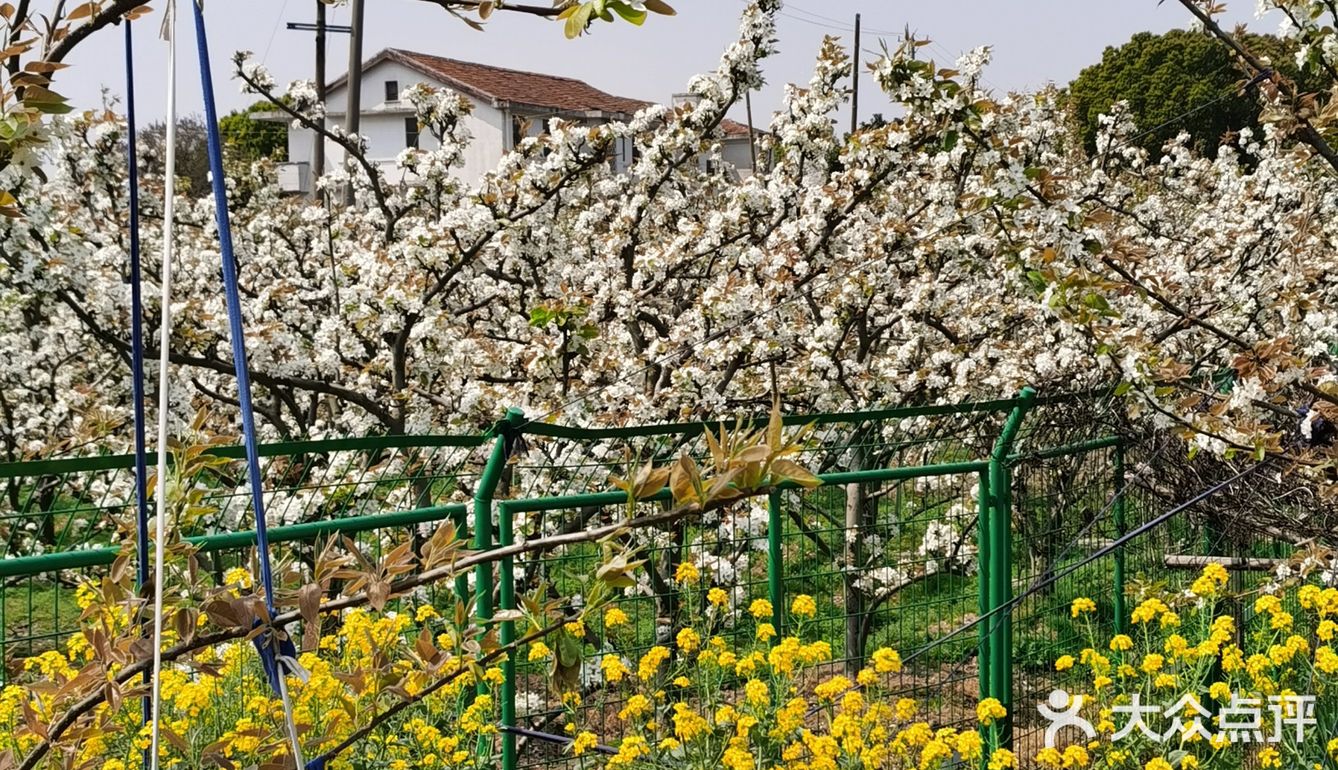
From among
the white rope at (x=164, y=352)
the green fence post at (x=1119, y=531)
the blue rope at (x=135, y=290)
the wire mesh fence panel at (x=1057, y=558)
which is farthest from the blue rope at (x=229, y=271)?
the green fence post at (x=1119, y=531)

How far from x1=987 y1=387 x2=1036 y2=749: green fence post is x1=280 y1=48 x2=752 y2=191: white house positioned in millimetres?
20274

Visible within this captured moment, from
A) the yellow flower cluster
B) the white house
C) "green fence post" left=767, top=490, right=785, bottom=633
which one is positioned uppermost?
the white house

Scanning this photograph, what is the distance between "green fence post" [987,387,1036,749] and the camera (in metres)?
4.15

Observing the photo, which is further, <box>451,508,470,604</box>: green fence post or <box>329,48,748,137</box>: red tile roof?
<box>329,48,748,137</box>: red tile roof

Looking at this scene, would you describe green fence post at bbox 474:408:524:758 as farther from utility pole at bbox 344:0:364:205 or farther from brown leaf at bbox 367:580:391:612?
utility pole at bbox 344:0:364:205

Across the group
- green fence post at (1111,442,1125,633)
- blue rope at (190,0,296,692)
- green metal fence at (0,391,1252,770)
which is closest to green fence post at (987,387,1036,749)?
green metal fence at (0,391,1252,770)

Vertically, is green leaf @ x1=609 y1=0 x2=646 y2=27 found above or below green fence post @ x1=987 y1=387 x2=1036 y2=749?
above

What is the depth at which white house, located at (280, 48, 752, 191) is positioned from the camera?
28.6 metres

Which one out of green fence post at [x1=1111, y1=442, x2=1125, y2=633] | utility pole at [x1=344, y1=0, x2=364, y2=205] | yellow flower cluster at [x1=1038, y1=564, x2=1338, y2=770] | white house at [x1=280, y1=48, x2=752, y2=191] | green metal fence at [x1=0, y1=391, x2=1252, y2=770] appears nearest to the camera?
yellow flower cluster at [x1=1038, y1=564, x2=1338, y2=770]

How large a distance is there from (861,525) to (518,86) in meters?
27.8

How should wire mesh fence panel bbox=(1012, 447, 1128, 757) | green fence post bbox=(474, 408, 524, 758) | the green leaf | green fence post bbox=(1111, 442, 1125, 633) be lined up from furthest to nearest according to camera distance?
green fence post bbox=(1111, 442, 1125, 633)
wire mesh fence panel bbox=(1012, 447, 1128, 757)
green fence post bbox=(474, 408, 524, 758)
the green leaf

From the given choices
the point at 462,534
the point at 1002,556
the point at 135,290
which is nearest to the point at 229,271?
the point at 135,290

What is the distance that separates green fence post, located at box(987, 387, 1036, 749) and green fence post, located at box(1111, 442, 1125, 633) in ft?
2.14

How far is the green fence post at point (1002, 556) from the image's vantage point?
163 inches
